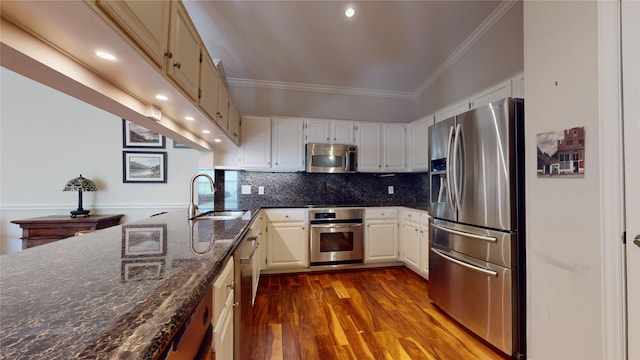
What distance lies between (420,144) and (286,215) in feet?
6.59

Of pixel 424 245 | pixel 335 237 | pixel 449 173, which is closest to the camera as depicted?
pixel 449 173

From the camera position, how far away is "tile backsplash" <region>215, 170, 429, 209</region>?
3.27 m

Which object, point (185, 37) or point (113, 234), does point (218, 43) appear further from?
point (113, 234)

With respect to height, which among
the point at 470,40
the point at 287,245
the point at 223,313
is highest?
the point at 470,40

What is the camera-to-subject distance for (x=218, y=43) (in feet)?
8.23

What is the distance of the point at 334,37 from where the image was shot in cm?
242

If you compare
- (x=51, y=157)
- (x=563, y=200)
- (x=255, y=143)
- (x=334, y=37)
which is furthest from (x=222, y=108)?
(x=51, y=157)

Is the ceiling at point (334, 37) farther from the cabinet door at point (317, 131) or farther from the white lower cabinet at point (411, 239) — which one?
the white lower cabinet at point (411, 239)

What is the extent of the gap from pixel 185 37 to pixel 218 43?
152cm

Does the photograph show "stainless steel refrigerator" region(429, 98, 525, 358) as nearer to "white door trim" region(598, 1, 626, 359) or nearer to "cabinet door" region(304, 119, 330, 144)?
"white door trim" region(598, 1, 626, 359)

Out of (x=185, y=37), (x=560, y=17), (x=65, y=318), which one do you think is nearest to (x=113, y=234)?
(x=65, y=318)

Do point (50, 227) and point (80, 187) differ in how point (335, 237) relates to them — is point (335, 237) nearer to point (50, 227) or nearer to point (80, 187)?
point (80, 187)

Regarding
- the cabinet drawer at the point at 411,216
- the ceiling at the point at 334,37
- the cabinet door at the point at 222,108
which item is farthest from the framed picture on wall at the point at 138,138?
the cabinet drawer at the point at 411,216

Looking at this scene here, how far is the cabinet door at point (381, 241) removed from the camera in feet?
10.2
